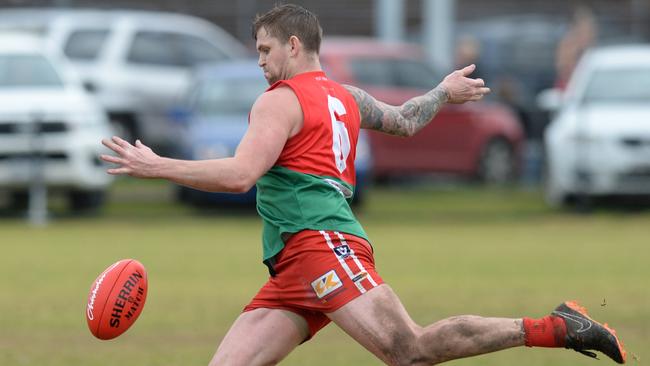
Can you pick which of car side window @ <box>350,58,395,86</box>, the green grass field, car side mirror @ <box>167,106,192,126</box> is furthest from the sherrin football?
car side window @ <box>350,58,395,86</box>

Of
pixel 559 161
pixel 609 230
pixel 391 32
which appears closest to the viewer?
pixel 609 230

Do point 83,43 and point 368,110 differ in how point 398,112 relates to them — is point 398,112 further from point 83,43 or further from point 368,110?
point 83,43

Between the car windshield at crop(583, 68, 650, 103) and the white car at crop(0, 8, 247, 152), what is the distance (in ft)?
21.3

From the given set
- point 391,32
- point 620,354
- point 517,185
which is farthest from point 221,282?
point 391,32

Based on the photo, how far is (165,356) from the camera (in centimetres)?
984

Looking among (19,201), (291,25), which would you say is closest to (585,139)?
(19,201)

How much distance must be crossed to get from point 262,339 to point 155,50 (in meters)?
17.9

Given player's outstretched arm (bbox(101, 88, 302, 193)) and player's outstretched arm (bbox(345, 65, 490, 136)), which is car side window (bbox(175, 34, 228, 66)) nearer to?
player's outstretched arm (bbox(345, 65, 490, 136))

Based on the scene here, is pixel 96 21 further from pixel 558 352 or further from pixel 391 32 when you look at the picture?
pixel 558 352

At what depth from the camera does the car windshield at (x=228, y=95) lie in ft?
67.6

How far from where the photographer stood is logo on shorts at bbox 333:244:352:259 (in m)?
6.61

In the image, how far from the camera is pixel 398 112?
7324mm

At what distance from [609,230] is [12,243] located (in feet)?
22.5

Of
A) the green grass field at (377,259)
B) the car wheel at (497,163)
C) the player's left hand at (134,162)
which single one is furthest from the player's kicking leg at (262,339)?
the car wheel at (497,163)
